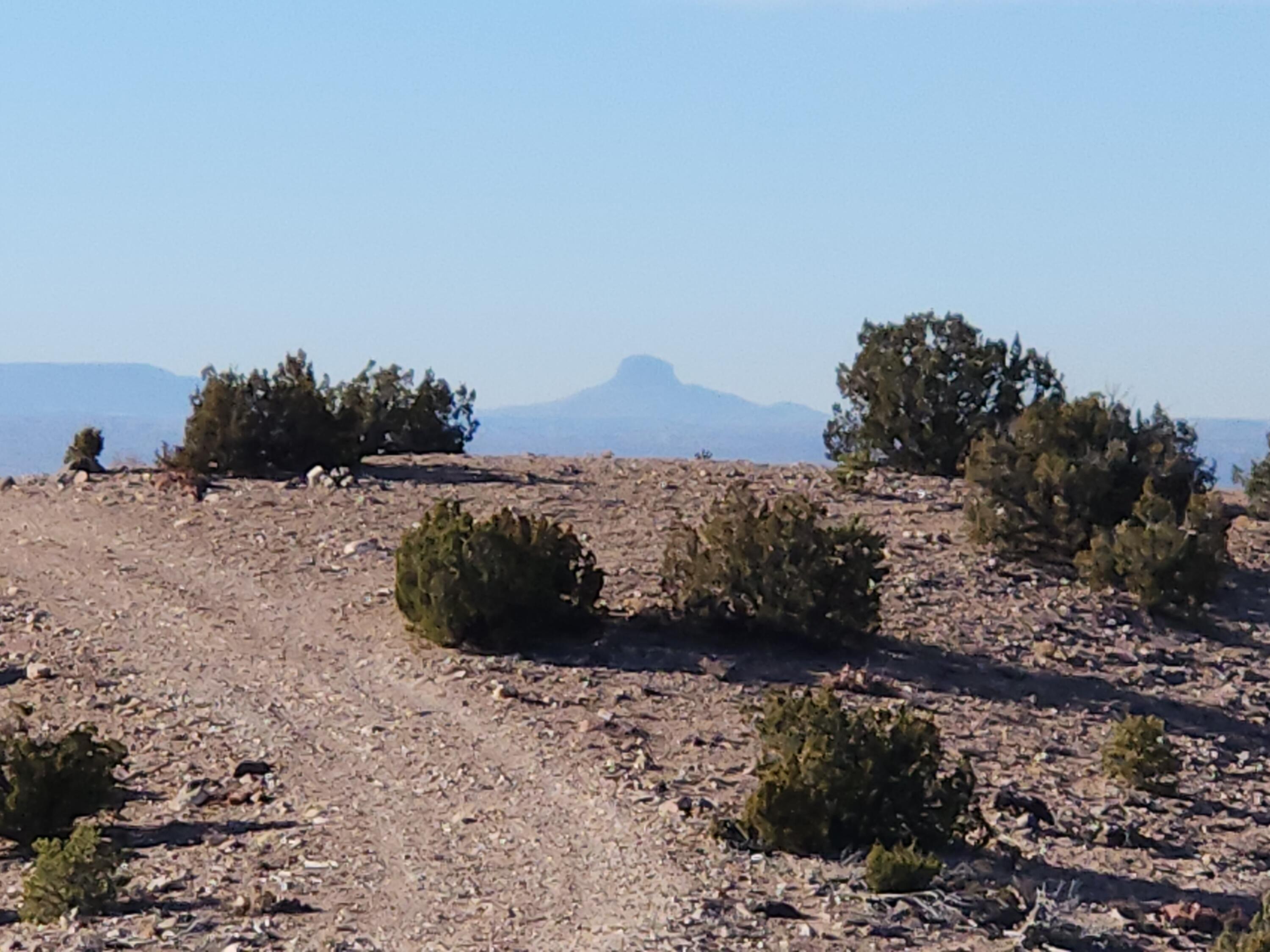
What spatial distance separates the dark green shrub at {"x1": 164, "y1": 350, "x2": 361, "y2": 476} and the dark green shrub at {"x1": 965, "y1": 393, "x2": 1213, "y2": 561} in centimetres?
779

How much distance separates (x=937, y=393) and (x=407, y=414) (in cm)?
717

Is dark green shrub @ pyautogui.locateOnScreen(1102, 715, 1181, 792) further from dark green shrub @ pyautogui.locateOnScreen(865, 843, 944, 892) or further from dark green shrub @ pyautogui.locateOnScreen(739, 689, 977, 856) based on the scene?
dark green shrub @ pyautogui.locateOnScreen(865, 843, 944, 892)

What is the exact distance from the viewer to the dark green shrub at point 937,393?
73.2 feet

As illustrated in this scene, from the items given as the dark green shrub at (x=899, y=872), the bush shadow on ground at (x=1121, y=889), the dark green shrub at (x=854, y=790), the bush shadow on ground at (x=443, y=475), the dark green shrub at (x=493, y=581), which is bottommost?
the bush shadow on ground at (x=1121, y=889)

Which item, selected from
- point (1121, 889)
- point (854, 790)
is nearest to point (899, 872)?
point (854, 790)

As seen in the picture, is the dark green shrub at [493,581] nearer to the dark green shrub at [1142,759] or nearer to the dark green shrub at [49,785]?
the dark green shrub at [49,785]

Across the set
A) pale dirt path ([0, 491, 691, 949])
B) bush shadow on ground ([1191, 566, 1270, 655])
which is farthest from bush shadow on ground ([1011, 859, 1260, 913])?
bush shadow on ground ([1191, 566, 1270, 655])

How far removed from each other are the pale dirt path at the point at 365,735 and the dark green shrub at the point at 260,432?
1.71 m

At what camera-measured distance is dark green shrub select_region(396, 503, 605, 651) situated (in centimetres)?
1409

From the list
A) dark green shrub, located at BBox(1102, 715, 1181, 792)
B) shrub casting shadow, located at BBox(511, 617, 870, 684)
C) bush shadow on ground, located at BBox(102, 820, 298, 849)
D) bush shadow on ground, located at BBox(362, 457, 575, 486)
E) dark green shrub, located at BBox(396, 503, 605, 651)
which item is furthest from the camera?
bush shadow on ground, located at BBox(362, 457, 575, 486)

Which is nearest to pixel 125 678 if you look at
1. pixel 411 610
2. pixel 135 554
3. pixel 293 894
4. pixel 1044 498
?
pixel 411 610

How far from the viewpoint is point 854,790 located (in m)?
10.0

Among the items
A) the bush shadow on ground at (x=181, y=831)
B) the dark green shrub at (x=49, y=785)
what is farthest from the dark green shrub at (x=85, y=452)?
the bush shadow on ground at (x=181, y=831)

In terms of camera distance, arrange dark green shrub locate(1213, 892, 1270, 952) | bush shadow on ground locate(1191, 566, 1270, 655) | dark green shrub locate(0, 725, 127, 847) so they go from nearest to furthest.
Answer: dark green shrub locate(1213, 892, 1270, 952)
dark green shrub locate(0, 725, 127, 847)
bush shadow on ground locate(1191, 566, 1270, 655)
